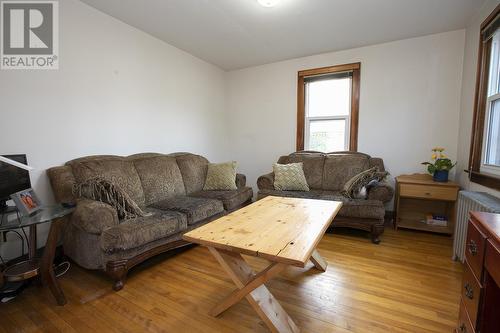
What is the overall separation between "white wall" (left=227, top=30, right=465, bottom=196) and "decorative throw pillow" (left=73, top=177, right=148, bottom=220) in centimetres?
261

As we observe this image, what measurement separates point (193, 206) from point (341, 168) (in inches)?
82.9

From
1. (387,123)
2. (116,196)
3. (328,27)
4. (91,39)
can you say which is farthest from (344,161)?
(91,39)

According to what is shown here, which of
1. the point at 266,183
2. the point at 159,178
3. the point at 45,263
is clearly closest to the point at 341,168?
the point at 266,183

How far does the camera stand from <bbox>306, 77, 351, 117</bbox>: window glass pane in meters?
3.53

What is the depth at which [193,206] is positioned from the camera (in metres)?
2.39

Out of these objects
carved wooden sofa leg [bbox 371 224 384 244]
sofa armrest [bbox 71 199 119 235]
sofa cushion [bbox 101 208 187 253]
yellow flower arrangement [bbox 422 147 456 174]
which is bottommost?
carved wooden sofa leg [bbox 371 224 384 244]

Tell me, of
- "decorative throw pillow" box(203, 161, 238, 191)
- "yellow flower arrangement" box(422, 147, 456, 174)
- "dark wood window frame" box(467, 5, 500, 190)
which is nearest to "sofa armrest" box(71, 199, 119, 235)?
"decorative throw pillow" box(203, 161, 238, 191)

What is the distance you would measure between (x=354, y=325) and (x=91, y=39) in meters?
3.40

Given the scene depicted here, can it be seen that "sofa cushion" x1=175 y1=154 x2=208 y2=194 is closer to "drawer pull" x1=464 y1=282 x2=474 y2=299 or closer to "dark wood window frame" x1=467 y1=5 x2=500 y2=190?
"drawer pull" x1=464 y1=282 x2=474 y2=299

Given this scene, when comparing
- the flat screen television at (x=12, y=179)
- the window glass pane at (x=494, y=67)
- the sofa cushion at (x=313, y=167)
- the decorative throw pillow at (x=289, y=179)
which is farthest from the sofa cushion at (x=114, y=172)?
the window glass pane at (x=494, y=67)

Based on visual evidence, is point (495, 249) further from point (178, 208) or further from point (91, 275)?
point (91, 275)

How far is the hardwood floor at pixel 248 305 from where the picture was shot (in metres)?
1.41

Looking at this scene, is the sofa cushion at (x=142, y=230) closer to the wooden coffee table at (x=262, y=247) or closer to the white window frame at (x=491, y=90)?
the wooden coffee table at (x=262, y=247)

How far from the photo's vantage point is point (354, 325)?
1396 mm
